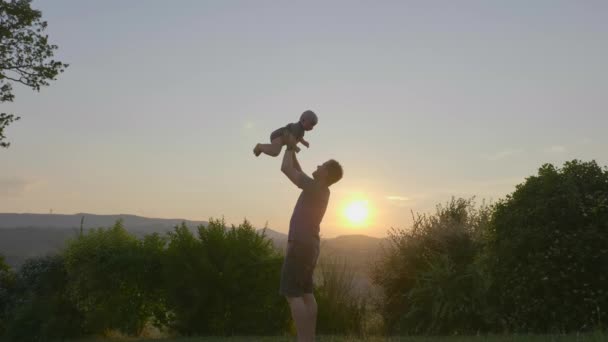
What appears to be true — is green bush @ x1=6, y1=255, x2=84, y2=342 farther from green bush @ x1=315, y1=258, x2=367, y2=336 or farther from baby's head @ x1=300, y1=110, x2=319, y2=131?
baby's head @ x1=300, y1=110, x2=319, y2=131

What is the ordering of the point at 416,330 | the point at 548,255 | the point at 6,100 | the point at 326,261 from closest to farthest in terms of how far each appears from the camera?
the point at 548,255 → the point at 416,330 → the point at 326,261 → the point at 6,100

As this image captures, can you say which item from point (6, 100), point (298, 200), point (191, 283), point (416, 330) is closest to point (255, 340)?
point (191, 283)

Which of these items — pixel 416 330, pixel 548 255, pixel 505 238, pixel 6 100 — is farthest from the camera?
pixel 6 100

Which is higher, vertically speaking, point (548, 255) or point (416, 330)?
point (548, 255)

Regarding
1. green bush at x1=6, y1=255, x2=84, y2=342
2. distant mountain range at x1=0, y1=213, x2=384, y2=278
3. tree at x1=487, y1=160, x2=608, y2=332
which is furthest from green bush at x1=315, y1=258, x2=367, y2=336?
green bush at x1=6, y1=255, x2=84, y2=342

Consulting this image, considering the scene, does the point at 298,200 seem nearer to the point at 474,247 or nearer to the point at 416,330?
the point at 416,330

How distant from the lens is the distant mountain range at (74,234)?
1556cm

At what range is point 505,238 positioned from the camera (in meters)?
11.2

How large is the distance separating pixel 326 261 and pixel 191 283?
2858 millimetres

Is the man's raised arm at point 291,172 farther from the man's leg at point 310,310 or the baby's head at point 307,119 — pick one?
the man's leg at point 310,310

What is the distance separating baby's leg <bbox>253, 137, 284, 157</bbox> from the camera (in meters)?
7.38

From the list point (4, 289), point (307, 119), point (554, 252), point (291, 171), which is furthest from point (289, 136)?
point (4, 289)

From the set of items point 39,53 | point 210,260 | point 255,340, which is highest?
point 39,53

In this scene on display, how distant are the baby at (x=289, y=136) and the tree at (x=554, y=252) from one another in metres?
4.86
